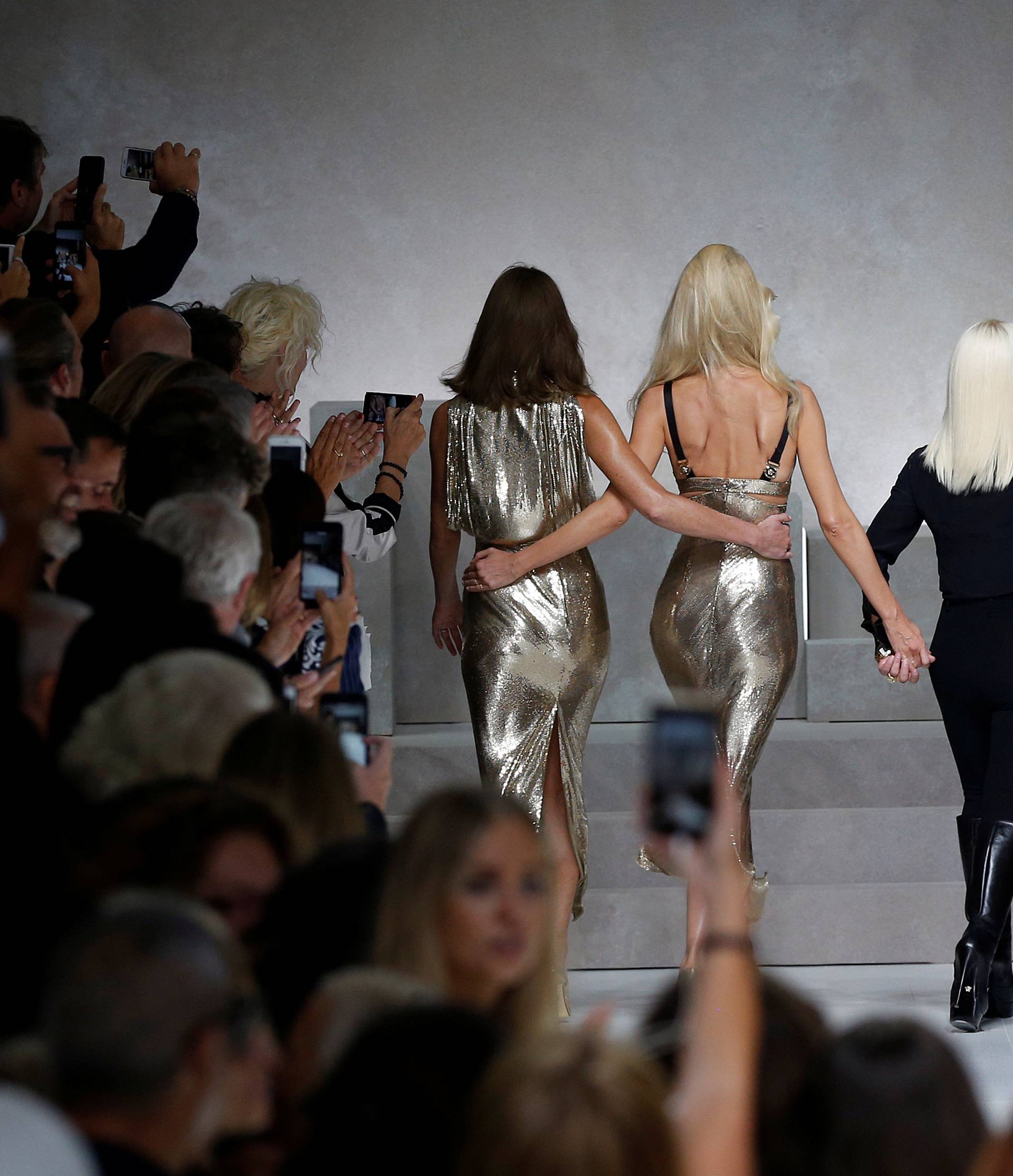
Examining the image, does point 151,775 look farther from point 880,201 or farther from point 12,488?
point 880,201

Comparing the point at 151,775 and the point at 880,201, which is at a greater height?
the point at 880,201

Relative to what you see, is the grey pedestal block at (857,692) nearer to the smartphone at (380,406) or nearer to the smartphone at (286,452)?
the smartphone at (380,406)

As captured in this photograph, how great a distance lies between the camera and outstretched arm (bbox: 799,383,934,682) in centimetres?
419

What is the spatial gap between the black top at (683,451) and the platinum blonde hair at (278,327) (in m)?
0.98

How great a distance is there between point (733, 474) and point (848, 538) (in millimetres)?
341

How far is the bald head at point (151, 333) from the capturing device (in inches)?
146

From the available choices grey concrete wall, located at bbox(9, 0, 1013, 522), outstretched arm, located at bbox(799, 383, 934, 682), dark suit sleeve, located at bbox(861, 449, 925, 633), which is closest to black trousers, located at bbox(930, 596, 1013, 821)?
outstretched arm, located at bbox(799, 383, 934, 682)

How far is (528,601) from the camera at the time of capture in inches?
161

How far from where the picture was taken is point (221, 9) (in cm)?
724

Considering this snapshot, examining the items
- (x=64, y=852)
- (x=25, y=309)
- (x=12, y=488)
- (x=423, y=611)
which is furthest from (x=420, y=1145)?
(x=423, y=611)

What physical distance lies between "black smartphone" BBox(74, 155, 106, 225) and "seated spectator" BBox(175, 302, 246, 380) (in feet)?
1.06

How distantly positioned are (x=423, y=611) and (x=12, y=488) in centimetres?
450

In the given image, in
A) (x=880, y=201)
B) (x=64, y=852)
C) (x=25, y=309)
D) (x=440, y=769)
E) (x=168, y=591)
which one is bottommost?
(x=440, y=769)

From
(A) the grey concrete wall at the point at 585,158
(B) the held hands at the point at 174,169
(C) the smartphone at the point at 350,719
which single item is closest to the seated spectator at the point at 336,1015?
(C) the smartphone at the point at 350,719
